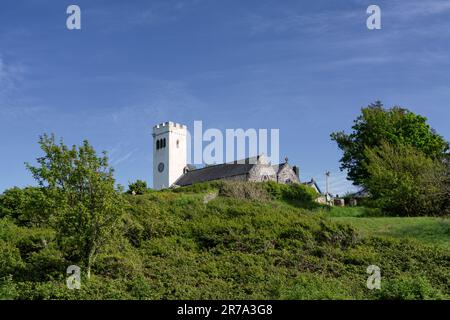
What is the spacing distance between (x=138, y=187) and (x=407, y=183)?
22365mm

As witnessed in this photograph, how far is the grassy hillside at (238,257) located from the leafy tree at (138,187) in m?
16.1

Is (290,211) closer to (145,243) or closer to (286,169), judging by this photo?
(145,243)

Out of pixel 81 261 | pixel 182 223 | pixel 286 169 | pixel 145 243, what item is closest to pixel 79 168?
pixel 81 261

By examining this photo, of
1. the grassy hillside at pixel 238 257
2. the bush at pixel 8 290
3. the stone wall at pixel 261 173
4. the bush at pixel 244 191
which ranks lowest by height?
the bush at pixel 8 290

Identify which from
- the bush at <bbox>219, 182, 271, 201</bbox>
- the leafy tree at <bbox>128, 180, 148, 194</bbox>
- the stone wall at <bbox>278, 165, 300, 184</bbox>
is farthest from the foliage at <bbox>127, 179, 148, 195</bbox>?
the stone wall at <bbox>278, 165, 300, 184</bbox>

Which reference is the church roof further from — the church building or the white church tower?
the white church tower

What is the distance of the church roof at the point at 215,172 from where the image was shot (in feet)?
194

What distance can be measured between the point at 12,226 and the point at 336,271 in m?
16.4

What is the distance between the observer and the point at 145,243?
25.0 meters

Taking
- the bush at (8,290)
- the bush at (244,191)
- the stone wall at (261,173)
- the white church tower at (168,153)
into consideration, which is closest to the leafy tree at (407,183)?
the bush at (244,191)

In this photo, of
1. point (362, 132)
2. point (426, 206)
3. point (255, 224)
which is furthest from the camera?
point (362, 132)

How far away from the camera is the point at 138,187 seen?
47250mm

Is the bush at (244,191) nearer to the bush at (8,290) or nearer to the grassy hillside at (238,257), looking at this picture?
the grassy hillside at (238,257)

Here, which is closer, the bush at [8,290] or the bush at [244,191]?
the bush at [8,290]
